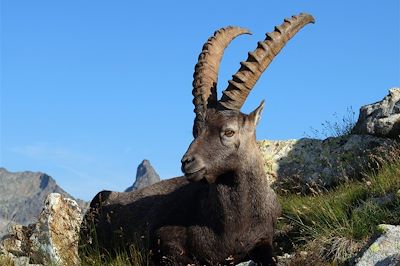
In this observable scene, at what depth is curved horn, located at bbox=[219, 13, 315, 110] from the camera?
402 inches

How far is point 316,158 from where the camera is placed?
17.1 metres

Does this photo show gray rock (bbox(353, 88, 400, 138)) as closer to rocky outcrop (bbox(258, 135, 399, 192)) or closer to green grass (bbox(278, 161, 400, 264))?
rocky outcrop (bbox(258, 135, 399, 192))

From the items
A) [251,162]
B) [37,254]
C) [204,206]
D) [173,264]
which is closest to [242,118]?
[251,162]

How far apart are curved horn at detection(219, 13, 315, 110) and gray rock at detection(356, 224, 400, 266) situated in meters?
2.91

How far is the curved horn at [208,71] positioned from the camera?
10.8 m

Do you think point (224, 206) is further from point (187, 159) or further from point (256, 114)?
point (256, 114)

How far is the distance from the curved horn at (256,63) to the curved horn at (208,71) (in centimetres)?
56

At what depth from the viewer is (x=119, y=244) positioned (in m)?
11.9

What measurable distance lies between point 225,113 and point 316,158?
25.1 ft

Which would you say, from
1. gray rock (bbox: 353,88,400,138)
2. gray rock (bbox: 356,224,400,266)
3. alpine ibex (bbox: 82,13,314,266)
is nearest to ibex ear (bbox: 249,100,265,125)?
alpine ibex (bbox: 82,13,314,266)

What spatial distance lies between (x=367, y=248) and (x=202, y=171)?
7.96 feet

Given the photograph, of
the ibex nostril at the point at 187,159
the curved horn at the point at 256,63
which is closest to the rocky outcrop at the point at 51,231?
the ibex nostril at the point at 187,159

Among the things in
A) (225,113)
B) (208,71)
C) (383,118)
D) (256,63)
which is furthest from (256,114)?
(383,118)

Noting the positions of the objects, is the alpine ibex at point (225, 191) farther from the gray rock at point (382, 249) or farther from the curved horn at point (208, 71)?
the gray rock at point (382, 249)
